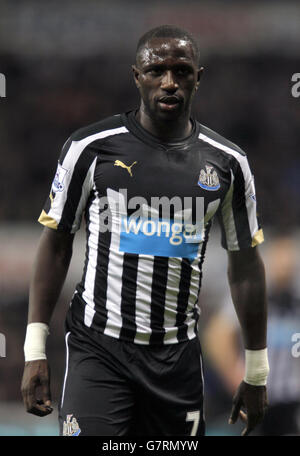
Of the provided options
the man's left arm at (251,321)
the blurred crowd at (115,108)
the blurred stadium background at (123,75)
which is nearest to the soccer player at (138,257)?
the man's left arm at (251,321)

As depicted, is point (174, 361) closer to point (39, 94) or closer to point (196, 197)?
point (196, 197)

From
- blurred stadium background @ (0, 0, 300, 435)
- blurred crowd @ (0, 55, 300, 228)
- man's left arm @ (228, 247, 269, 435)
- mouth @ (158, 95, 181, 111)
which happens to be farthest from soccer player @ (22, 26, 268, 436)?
blurred crowd @ (0, 55, 300, 228)

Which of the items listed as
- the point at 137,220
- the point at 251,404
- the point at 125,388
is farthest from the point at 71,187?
the point at 251,404

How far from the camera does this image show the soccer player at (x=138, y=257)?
325cm

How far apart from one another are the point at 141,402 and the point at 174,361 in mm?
216

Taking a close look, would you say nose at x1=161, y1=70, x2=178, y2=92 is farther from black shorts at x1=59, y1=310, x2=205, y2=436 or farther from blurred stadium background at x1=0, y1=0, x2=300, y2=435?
blurred stadium background at x1=0, y1=0, x2=300, y2=435

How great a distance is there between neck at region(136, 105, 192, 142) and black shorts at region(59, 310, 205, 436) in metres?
0.86

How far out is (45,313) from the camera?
136 inches

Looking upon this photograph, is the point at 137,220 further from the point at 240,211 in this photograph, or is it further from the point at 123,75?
the point at 123,75

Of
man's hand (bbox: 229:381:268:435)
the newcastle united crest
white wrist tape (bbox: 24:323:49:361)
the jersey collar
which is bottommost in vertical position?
man's hand (bbox: 229:381:268:435)

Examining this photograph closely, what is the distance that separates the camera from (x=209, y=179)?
3.40m

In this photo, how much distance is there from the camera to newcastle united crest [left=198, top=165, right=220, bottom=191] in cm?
338

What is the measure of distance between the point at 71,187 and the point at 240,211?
76 cm

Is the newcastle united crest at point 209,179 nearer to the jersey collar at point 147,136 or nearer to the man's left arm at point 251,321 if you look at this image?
the jersey collar at point 147,136
